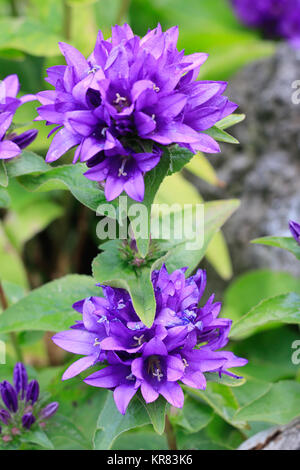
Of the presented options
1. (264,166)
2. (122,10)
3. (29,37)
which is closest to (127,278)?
(29,37)

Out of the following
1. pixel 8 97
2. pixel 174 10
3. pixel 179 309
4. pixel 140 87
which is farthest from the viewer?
pixel 174 10

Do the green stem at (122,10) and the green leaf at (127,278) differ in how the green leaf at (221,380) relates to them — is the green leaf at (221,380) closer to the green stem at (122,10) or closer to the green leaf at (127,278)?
the green leaf at (127,278)

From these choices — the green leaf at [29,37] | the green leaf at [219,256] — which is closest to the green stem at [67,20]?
the green leaf at [29,37]

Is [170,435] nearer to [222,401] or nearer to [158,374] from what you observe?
[222,401]

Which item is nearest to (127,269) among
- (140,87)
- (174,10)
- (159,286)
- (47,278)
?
(159,286)

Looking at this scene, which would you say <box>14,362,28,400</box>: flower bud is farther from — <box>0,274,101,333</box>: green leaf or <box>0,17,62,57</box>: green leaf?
<box>0,17,62,57</box>: green leaf

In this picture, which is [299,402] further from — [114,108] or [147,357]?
[114,108]

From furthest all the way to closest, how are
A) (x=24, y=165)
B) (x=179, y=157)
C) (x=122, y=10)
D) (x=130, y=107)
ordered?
1. (x=122, y=10)
2. (x=24, y=165)
3. (x=179, y=157)
4. (x=130, y=107)
